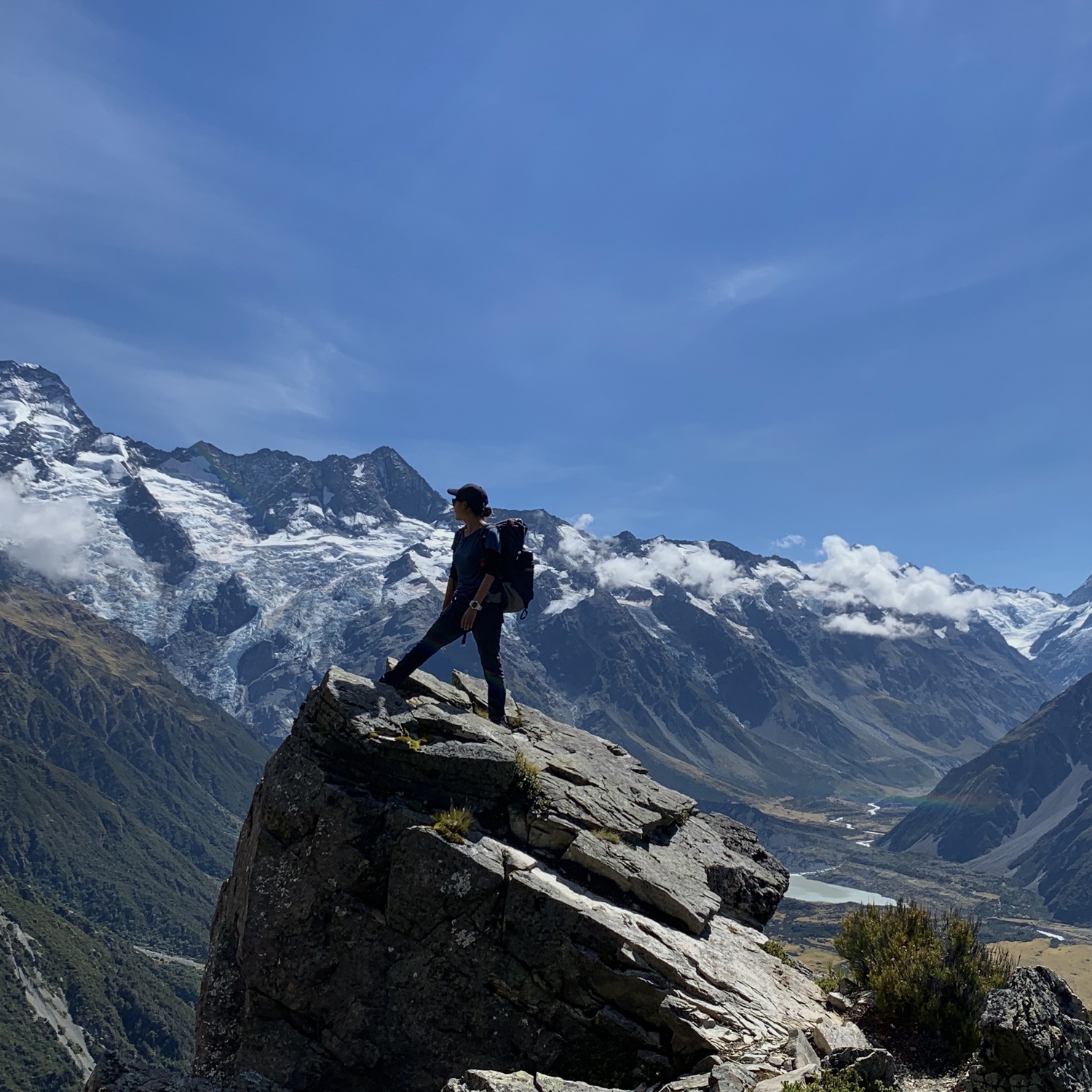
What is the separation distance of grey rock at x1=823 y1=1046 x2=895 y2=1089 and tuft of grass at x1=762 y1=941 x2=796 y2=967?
242 inches

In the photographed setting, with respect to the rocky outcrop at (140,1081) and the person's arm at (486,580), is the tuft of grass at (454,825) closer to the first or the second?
the person's arm at (486,580)

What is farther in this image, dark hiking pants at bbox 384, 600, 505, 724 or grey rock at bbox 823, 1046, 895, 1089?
dark hiking pants at bbox 384, 600, 505, 724

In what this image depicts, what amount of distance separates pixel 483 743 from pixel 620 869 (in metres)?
3.98

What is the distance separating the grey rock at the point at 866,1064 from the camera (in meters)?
11.3

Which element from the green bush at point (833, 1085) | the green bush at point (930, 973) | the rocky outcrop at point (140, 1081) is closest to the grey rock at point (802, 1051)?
the green bush at point (833, 1085)

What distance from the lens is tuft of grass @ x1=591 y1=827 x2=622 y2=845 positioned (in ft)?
57.8

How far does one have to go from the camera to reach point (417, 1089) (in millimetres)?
14375

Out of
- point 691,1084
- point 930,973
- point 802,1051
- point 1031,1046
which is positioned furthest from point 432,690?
point 1031,1046

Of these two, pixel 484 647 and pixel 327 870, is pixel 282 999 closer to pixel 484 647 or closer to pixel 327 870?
pixel 327 870

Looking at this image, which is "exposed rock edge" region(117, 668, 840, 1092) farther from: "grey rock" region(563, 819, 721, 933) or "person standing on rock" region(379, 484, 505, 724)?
"person standing on rock" region(379, 484, 505, 724)

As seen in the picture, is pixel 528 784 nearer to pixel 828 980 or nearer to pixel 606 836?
pixel 606 836

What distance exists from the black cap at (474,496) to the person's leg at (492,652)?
2337 millimetres

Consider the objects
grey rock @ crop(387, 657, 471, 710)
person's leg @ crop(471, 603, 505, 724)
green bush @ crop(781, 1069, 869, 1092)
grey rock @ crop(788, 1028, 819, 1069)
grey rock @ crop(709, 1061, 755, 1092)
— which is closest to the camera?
green bush @ crop(781, 1069, 869, 1092)

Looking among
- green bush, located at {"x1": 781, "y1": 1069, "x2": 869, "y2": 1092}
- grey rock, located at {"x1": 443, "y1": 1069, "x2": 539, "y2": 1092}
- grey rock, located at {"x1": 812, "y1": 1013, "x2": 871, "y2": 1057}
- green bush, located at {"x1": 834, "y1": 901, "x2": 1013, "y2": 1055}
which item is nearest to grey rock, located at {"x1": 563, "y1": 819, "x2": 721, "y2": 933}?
grey rock, located at {"x1": 812, "y1": 1013, "x2": 871, "y2": 1057}
